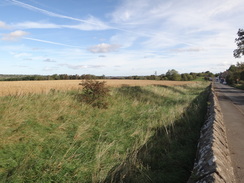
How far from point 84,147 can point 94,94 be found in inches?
253

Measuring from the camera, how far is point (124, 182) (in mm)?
3947

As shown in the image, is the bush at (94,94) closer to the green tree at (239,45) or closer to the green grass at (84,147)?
the green grass at (84,147)

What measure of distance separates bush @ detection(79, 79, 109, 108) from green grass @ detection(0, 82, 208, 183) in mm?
1938

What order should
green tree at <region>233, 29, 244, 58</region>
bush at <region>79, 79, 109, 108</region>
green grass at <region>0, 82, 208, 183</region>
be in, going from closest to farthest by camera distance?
1. green grass at <region>0, 82, 208, 183</region>
2. bush at <region>79, 79, 109, 108</region>
3. green tree at <region>233, 29, 244, 58</region>

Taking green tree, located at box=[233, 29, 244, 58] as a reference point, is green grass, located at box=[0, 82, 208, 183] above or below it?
below

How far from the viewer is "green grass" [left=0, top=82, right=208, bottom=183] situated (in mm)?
4148

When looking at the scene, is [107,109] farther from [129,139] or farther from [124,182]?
[124,182]

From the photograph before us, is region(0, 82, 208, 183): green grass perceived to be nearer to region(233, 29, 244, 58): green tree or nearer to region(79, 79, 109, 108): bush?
region(79, 79, 109, 108): bush

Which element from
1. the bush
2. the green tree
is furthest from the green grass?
the green tree

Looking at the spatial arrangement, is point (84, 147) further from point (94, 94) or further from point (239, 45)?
point (239, 45)

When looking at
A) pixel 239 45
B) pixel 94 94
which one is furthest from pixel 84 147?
pixel 239 45

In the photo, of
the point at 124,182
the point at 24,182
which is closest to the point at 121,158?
the point at 124,182

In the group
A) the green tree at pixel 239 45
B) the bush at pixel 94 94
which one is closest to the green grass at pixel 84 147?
the bush at pixel 94 94

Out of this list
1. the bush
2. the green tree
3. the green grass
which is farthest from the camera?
the green tree
